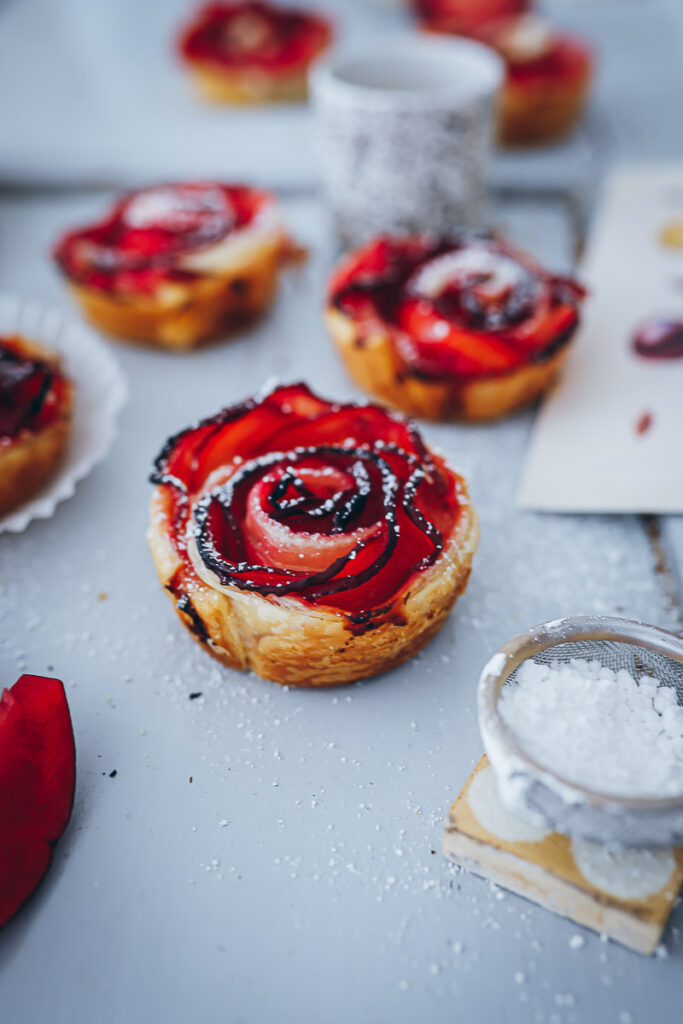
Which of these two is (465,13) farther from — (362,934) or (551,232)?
(362,934)

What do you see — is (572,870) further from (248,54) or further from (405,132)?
(248,54)

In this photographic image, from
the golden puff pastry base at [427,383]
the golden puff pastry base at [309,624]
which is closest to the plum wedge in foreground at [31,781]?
the golden puff pastry base at [309,624]

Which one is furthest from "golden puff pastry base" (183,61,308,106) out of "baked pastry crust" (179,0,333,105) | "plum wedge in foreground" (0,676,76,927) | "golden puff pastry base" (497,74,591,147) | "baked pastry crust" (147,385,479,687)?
"plum wedge in foreground" (0,676,76,927)

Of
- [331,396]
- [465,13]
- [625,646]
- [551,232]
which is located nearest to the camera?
[625,646]

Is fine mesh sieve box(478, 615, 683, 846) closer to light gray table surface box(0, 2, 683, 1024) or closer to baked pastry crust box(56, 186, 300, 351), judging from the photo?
light gray table surface box(0, 2, 683, 1024)

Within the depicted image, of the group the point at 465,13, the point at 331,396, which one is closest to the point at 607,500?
the point at 331,396

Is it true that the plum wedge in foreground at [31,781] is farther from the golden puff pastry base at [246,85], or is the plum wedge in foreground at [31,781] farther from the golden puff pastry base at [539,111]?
the golden puff pastry base at [246,85]
